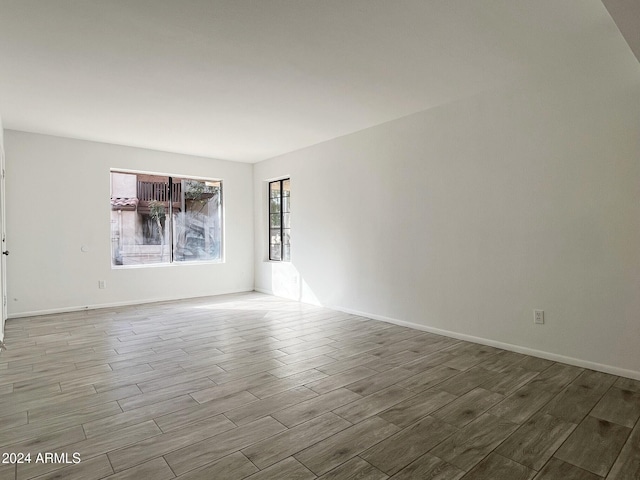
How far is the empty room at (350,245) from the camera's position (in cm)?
211

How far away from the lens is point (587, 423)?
2.23 metres

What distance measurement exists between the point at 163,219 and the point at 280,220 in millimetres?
2042

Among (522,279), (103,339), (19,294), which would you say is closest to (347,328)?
(522,279)

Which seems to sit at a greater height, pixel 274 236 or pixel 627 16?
pixel 627 16

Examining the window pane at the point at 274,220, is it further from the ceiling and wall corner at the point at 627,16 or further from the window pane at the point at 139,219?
the ceiling and wall corner at the point at 627,16

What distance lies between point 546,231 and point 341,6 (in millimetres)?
2526

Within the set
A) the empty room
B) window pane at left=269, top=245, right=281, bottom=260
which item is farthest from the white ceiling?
window pane at left=269, top=245, right=281, bottom=260

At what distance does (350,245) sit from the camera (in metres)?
5.27

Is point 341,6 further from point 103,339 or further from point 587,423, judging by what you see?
point 103,339

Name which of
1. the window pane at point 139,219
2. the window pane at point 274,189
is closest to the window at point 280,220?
the window pane at point 274,189

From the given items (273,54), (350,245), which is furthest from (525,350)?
(273,54)

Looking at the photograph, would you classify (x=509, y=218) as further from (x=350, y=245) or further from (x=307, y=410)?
(x=307, y=410)

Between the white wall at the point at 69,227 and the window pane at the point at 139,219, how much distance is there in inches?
10.1

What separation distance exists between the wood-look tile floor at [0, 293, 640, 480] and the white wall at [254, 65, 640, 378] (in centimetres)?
36
